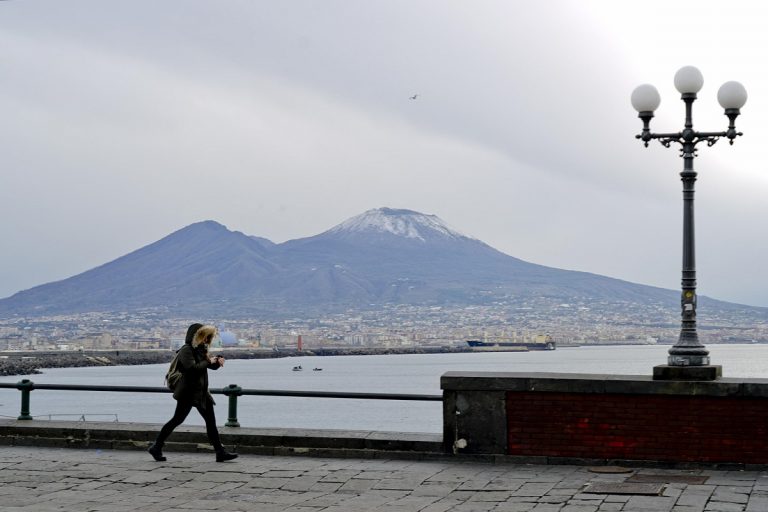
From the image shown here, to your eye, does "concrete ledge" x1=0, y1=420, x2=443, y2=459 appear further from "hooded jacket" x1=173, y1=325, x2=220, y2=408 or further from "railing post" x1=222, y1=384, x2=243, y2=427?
"hooded jacket" x1=173, y1=325, x2=220, y2=408

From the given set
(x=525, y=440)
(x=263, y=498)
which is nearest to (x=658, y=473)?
(x=525, y=440)

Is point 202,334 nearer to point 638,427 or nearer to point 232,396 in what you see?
point 232,396

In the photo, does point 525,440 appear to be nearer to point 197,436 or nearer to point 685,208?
point 685,208

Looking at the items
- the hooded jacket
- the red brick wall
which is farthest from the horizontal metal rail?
the red brick wall

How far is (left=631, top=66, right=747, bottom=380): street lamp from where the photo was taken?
39.8 ft

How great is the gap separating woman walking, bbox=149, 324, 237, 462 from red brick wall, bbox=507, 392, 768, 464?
3.32 meters

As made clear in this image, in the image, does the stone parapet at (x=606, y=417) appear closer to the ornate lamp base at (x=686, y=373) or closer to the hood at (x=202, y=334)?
the ornate lamp base at (x=686, y=373)

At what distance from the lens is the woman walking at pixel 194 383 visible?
12.6 meters

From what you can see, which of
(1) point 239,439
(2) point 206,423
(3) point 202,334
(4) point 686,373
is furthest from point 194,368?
(4) point 686,373

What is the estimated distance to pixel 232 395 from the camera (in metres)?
13.6

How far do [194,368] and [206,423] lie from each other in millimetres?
647

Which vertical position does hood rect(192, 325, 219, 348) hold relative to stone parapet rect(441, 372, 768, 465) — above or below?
above

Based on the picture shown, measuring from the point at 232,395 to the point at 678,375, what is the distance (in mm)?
5195

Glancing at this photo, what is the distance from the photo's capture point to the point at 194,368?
499 inches
